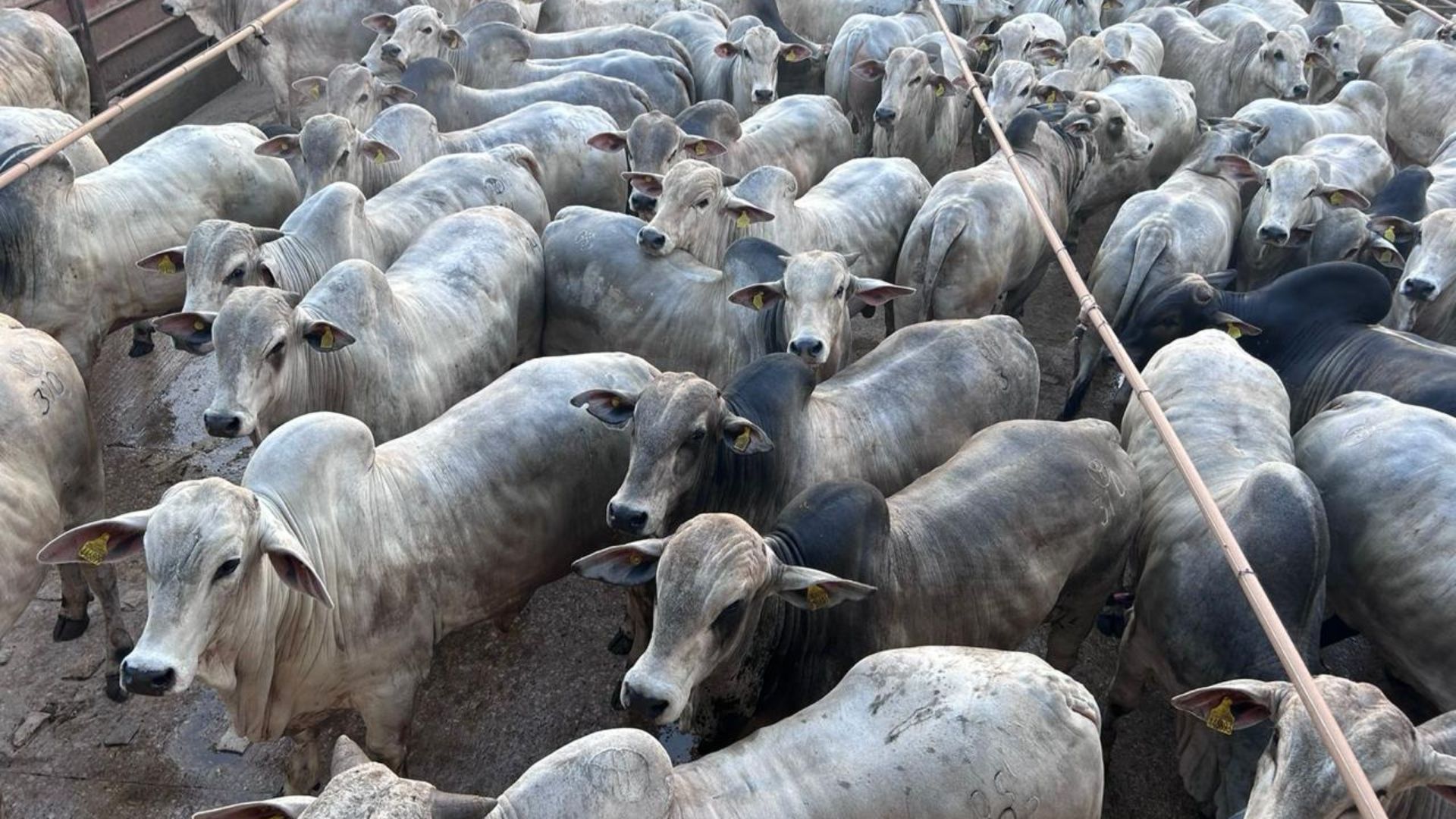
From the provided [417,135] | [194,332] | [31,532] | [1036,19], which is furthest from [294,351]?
[1036,19]

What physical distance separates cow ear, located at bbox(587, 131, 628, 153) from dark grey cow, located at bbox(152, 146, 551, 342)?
453 millimetres

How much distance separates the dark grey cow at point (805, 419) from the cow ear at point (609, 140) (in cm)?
284

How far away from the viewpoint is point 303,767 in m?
4.25

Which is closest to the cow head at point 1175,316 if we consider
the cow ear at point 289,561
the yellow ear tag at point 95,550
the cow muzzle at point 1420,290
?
the cow muzzle at point 1420,290

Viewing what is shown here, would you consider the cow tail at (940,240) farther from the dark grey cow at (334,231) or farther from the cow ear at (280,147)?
the cow ear at (280,147)

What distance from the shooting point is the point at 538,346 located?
6.30m

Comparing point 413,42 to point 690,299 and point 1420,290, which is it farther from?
point 1420,290

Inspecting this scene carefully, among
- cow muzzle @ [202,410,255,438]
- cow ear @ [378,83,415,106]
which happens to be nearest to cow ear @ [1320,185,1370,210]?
cow ear @ [378,83,415,106]

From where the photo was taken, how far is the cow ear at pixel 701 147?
708 centimetres

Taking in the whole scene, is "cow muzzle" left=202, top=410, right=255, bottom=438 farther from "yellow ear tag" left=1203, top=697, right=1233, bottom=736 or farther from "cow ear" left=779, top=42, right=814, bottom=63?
"cow ear" left=779, top=42, right=814, bottom=63

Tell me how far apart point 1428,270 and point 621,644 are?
16.1 ft

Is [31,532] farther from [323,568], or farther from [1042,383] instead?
[1042,383]

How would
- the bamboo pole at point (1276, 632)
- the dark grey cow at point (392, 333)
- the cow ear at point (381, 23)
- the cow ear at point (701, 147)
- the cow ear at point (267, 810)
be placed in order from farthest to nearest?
the cow ear at point (381, 23)
the cow ear at point (701, 147)
the dark grey cow at point (392, 333)
the cow ear at point (267, 810)
the bamboo pole at point (1276, 632)

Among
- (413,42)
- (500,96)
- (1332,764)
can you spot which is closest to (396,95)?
(500,96)
